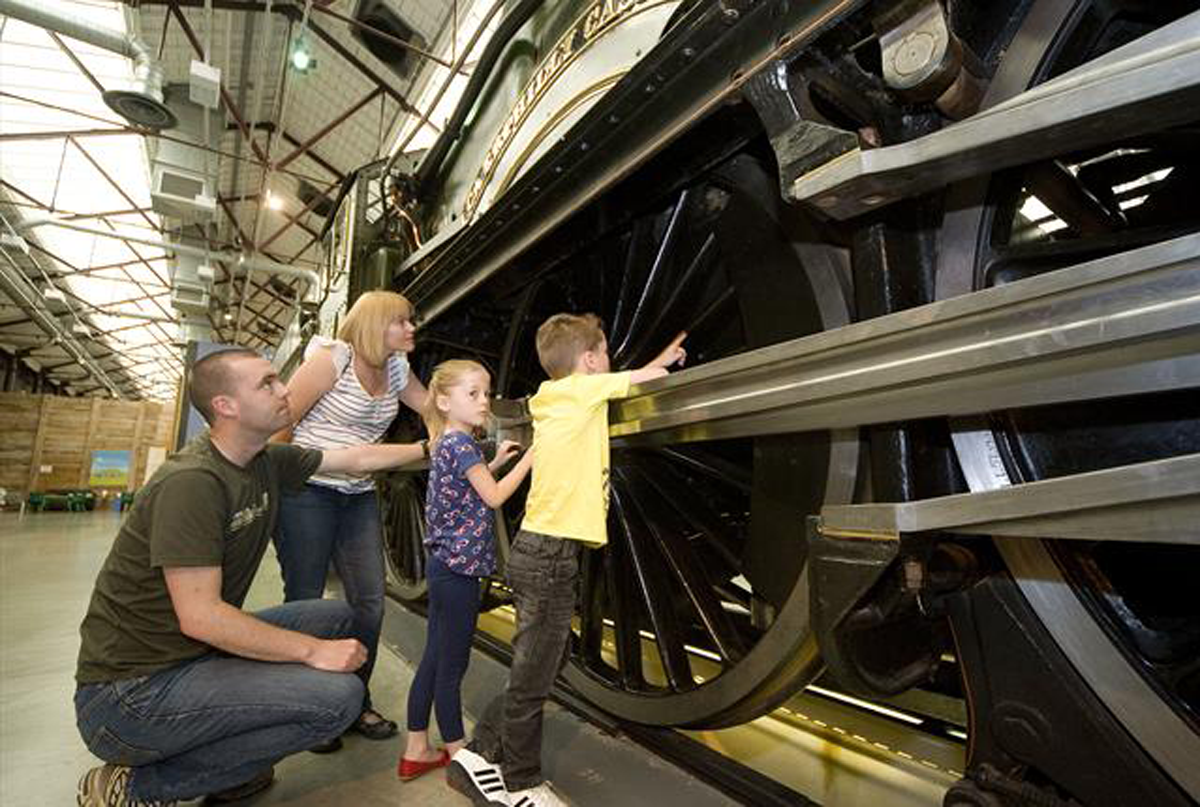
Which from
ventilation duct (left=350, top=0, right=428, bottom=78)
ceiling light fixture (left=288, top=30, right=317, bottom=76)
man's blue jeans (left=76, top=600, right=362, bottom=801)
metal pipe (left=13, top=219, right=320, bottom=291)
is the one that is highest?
ventilation duct (left=350, top=0, right=428, bottom=78)

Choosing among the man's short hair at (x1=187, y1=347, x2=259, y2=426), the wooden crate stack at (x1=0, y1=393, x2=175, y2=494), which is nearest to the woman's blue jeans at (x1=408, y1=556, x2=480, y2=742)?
the man's short hair at (x1=187, y1=347, x2=259, y2=426)

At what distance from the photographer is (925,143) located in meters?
0.74

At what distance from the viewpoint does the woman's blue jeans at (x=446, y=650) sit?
1578 mm

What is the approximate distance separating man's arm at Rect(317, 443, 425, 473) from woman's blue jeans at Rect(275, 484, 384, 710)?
0.11m

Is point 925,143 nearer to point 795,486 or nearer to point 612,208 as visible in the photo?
point 795,486

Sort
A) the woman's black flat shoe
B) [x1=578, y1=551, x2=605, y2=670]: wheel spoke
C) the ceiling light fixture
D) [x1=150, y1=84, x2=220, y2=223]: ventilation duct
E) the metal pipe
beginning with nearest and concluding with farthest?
the woman's black flat shoe, [x1=578, y1=551, x2=605, y2=670]: wheel spoke, the ceiling light fixture, [x1=150, y1=84, x2=220, y2=223]: ventilation duct, the metal pipe

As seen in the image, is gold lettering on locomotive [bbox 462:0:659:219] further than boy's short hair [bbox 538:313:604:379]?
Yes

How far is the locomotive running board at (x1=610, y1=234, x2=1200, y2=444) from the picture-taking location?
0.57m

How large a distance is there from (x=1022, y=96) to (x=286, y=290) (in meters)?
14.9

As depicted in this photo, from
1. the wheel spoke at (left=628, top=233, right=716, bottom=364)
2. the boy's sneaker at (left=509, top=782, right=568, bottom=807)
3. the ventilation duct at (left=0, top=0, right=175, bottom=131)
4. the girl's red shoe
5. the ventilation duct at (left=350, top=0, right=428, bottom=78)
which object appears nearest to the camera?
the boy's sneaker at (left=509, top=782, right=568, bottom=807)

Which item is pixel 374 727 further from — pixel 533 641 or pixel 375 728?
pixel 533 641

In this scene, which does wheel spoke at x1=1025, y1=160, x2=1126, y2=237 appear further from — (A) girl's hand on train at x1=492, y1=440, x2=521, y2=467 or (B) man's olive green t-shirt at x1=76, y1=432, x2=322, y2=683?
(B) man's olive green t-shirt at x1=76, y1=432, x2=322, y2=683

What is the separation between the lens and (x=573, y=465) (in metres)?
1.40

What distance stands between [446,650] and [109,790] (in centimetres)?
71
